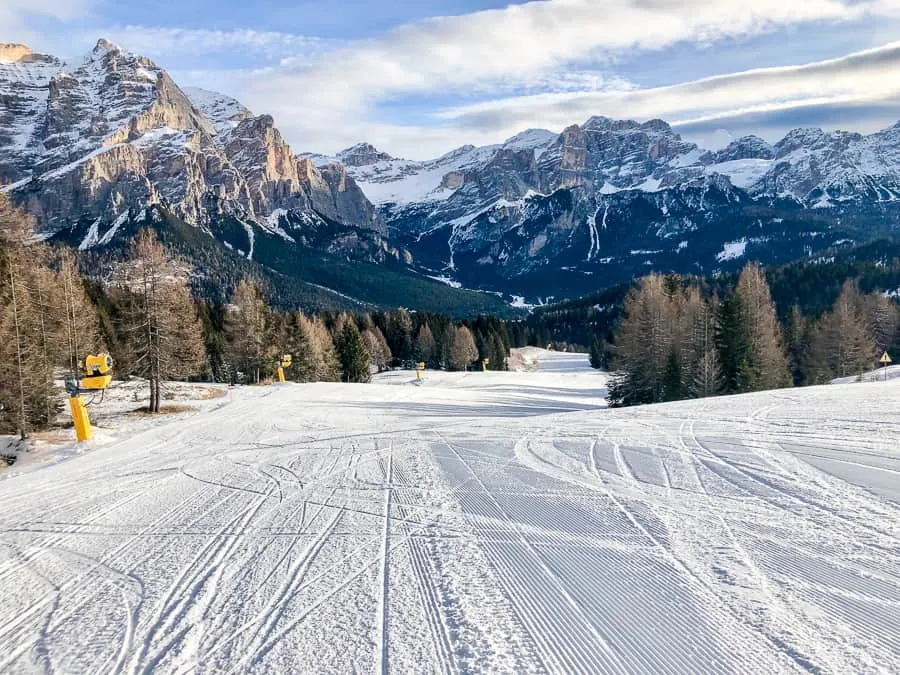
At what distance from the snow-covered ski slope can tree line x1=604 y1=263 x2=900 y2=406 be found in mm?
26069

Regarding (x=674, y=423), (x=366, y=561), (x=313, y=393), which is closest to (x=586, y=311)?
(x=313, y=393)

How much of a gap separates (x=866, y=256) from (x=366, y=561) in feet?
731

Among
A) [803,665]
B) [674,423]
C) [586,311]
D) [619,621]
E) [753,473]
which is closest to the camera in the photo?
[803,665]

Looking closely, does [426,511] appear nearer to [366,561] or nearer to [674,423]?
[366,561]

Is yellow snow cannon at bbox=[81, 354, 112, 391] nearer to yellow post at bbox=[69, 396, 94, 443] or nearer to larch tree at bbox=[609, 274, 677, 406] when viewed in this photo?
yellow post at bbox=[69, 396, 94, 443]

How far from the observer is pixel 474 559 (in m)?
6.57

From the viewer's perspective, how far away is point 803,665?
4.19 m

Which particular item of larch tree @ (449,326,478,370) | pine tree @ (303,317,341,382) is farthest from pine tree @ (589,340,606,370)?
pine tree @ (303,317,341,382)

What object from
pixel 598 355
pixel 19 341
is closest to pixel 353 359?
pixel 19 341

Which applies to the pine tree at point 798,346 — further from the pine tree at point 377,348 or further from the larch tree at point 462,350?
the pine tree at point 377,348

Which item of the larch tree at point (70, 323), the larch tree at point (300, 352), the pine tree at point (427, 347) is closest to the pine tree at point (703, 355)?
the larch tree at point (300, 352)

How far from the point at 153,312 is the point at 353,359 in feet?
123

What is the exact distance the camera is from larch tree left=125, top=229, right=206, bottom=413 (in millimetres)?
26906

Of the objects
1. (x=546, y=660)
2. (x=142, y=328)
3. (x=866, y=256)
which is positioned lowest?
(x=546, y=660)
